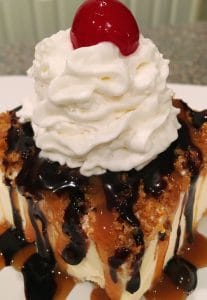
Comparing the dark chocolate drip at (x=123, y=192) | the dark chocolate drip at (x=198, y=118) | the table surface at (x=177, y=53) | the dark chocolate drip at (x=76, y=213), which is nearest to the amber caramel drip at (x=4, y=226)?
the dark chocolate drip at (x=76, y=213)

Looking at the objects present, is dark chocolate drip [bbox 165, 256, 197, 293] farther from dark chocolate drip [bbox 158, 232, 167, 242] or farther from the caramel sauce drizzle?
the caramel sauce drizzle

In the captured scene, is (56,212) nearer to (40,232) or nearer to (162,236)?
(40,232)

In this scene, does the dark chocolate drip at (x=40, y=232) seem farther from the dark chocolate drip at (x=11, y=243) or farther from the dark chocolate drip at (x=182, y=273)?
the dark chocolate drip at (x=182, y=273)

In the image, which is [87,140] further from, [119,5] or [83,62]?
[119,5]

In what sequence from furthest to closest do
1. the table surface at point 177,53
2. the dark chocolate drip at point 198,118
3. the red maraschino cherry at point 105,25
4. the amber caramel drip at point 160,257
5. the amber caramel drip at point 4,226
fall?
the table surface at point 177,53 < the amber caramel drip at point 4,226 < the dark chocolate drip at point 198,118 < the amber caramel drip at point 160,257 < the red maraschino cherry at point 105,25

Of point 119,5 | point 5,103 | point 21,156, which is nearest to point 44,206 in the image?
point 21,156

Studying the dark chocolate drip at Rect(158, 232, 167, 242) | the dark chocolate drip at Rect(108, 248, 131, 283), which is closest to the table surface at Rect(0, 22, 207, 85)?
the dark chocolate drip at Rect(158, 232, 167, 242)
